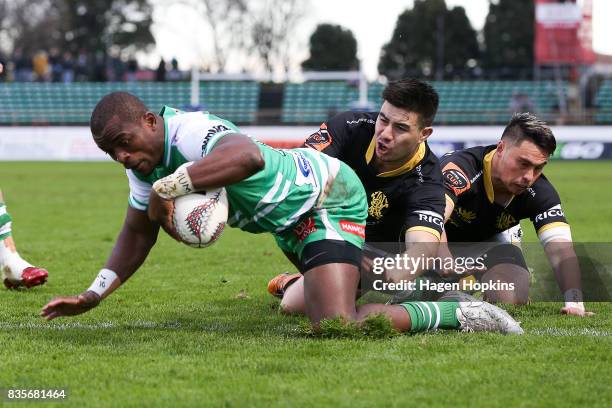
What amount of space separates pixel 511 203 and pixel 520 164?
546 millimetres

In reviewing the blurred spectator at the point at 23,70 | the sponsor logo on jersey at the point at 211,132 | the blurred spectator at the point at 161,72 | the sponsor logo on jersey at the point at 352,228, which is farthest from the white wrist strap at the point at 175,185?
the blurred spectator at the point at 23,70

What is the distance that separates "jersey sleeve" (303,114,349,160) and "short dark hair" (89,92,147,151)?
186 cm

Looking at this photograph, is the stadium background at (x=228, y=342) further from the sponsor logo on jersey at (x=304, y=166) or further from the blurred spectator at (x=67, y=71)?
the blurred spectator at (x=67, y=71)

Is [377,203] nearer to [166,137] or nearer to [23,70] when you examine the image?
[166,137]

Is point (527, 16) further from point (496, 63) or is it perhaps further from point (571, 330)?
point (571, 330)

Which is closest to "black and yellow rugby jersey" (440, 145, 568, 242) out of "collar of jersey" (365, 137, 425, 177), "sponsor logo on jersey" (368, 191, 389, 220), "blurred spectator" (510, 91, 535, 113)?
"collar of jersey" (365, 137, 425, 177)

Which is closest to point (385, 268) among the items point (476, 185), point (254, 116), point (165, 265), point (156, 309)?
point (476, 185)

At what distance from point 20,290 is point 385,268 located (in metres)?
3.22

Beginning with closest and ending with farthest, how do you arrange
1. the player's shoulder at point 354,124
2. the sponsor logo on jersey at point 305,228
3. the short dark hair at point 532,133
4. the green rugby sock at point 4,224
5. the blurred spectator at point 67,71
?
1. the sponsor logo on jersey at point 305,228
2. the short dark hair at point 532,133
3. the player's shoulder at point 354,124
4. the green rugby sock at point 4,224
5. the blurred spectator at point 67,71

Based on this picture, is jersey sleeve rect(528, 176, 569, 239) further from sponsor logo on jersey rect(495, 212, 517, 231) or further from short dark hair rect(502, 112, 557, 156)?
short dark hair rect(502, 112, 557, 156)

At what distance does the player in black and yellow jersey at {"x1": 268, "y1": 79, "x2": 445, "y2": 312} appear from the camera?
20.2 feet

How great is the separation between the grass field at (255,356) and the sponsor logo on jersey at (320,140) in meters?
1.18

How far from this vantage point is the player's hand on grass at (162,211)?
4.92 meters

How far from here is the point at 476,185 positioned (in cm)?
692
